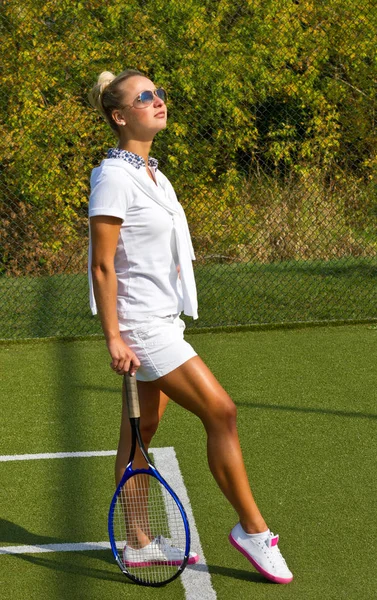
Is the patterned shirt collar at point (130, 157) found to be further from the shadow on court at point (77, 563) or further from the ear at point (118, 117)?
the shadow on court at point (77, 563)

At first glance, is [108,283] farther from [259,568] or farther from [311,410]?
[311,410]

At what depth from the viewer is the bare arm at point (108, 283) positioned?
3504mm

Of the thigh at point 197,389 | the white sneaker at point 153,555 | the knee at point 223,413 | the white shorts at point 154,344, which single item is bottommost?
the white sneaker at point 153,555

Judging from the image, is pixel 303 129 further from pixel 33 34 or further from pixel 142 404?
pixel 142 404

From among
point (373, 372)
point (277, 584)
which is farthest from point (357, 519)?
point (373, 372)

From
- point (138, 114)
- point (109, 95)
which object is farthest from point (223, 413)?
point (109, 95)

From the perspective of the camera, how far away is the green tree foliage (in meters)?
9.36

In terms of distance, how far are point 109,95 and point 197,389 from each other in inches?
44.3

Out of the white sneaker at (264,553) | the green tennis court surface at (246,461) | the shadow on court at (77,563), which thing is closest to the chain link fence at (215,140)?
the green tennis court surface at (246,461)

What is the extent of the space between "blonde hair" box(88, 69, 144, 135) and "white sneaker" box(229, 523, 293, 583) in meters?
1.60

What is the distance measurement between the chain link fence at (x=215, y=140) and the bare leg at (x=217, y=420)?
5194 mm

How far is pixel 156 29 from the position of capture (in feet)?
30.6

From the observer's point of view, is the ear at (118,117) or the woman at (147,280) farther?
the ear at (118,117)

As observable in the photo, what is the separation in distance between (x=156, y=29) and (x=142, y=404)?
20.3 ft
